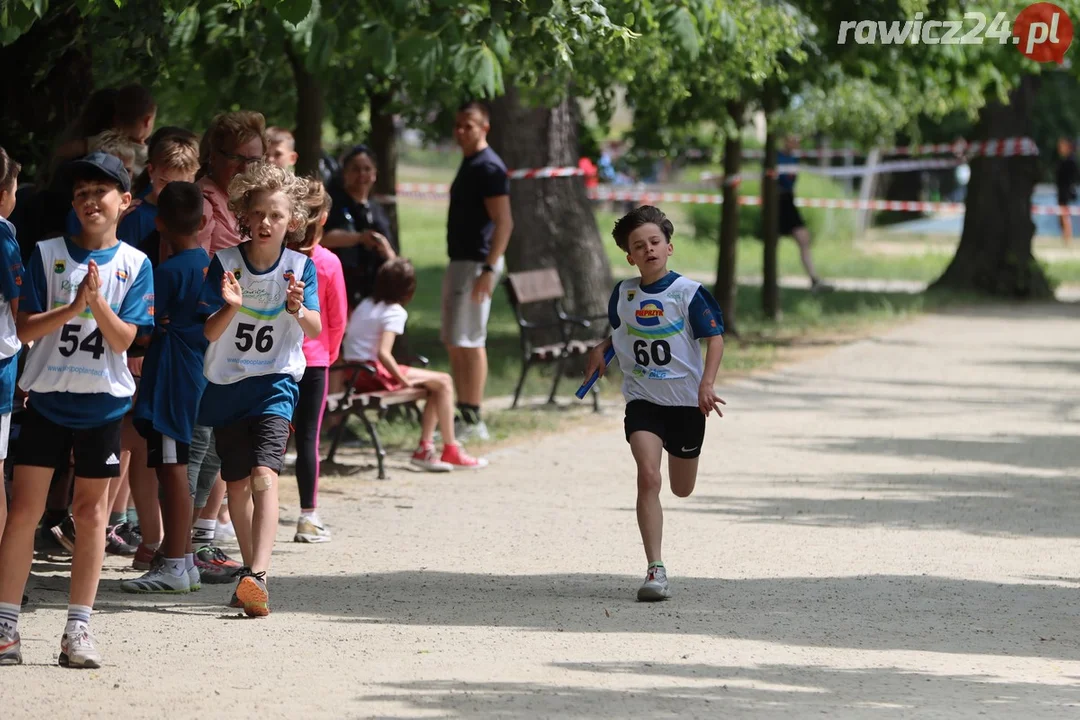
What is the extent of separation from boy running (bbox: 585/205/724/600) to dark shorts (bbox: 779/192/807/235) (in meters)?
16.6

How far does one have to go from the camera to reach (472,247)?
36.5 ft

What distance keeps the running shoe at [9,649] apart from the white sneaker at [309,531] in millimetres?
2523

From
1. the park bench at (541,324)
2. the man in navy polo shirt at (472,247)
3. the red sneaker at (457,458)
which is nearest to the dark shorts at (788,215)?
the park bench at (541,324)

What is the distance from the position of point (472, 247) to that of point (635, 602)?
464cm

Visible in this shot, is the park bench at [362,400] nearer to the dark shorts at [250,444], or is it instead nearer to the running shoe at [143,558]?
the running shoe at [143,558]

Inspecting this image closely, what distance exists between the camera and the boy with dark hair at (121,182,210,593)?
6785mm

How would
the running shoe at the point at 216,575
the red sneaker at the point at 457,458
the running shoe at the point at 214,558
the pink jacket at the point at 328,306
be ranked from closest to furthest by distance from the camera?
1. the running shoe at the point at 216,575
2. the running shoe at the point at 214,558
3. the pink jacket at the point at 328,306
4. the red sneaker at the point at 457,458

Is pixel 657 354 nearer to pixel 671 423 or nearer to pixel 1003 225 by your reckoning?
pixel 671 423

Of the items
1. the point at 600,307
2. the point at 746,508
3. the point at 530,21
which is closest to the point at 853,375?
the point at 600,307

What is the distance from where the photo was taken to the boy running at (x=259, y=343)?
664 centimetres

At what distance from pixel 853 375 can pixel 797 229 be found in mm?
8474

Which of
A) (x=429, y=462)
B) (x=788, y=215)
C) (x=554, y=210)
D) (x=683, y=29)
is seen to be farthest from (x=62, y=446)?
(x=788, y=215)

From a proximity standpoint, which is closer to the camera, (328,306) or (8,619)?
(8,619)

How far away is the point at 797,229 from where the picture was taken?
77.2ft
